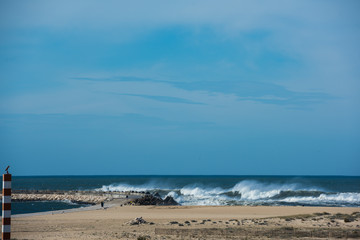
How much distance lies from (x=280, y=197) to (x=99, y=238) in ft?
173

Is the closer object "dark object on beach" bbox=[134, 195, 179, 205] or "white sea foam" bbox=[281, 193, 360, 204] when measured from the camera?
"dark object on beach" bbox=[134, 195, 179, 205]

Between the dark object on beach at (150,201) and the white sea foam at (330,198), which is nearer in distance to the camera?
the dark object on beach at (150,201)

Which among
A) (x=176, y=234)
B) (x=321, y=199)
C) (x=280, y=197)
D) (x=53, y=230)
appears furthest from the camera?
(x=280, y=197)

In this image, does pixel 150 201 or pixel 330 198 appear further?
pixel 330 198

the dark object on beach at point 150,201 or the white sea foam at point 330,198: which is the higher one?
the dark object on beach at point 150,201

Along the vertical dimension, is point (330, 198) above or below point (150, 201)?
below

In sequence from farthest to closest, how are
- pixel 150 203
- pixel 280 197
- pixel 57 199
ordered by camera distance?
pixel 280 197, pixel 57 199, pixel 150 203

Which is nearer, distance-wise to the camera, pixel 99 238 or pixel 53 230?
pixel 99 238

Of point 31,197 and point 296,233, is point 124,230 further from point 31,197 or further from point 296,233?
point 31,197

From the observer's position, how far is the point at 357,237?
17609 mm

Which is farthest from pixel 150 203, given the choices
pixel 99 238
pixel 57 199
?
pixel 99 238

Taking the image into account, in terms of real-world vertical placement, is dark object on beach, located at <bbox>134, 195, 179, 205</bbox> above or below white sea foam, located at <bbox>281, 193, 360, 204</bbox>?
above

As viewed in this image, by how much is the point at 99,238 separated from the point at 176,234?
3124mm

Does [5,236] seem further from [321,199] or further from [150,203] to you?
[321,199]
